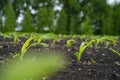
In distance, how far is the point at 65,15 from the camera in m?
25.3

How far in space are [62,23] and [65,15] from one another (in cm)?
83

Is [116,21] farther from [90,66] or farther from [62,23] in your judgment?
[90,66]

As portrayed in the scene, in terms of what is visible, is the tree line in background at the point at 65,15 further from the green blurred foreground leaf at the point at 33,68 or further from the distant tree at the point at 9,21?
the green blurred foreground leaf at the point at 33,68

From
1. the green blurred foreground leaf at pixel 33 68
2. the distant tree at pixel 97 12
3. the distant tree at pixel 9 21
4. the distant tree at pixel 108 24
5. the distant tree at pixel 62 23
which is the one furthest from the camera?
the distant tree at pixel 97 12

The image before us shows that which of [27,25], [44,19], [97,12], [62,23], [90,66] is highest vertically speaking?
[97,12]

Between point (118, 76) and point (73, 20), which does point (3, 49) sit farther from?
point (73, 20)

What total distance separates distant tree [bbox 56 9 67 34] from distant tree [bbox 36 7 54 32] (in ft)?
Result: 1.89

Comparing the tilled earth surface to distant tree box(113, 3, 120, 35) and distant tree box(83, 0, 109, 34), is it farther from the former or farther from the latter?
distant tree box(83, 0, 109, 34)

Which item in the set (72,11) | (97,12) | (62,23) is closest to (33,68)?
(62,23)

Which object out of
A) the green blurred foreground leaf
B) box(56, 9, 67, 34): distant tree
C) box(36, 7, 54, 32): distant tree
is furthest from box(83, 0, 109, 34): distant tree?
the green blurred foreground leaf

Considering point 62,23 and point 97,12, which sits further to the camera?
point 97,12

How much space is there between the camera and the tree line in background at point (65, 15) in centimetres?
2456

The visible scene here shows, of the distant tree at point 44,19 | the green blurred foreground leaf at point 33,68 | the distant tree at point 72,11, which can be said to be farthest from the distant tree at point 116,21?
the green blurred foreground leaf at point 33,68

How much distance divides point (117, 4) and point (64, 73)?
2599 centimetres
